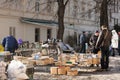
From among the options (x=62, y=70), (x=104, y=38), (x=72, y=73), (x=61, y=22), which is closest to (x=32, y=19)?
(x=61, y=22)

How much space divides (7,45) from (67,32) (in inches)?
1303

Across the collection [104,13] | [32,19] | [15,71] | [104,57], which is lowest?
→ [104,57]

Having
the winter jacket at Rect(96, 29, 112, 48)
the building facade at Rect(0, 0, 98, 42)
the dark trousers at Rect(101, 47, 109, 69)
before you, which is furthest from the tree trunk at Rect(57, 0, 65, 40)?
the winter jacket at Rect(96, 29, 112, 48)

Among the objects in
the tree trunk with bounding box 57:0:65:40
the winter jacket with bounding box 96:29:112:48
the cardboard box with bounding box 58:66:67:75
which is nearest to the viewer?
the cardboard box with bounding box 58:66:67:75

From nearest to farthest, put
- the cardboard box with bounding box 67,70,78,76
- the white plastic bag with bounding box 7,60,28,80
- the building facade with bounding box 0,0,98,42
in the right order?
the white plastic bag with bounding box 7,60,28,80 < the cardboard box with bounding box 67,70,78,76 < the building facade with bounding box 0,0,98,42

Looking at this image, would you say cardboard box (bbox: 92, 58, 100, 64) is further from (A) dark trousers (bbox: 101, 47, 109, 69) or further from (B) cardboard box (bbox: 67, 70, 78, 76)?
(B) cardboard box (bbox: 67, 70, 78, 76)

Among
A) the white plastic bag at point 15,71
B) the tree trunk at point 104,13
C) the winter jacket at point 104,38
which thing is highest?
the tree trunk at point 104,13

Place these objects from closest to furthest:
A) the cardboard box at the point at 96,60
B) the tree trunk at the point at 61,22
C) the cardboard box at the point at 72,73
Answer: the cardboard box at the point at 72,73
the cardboard box at the point at 96,60
the tree trunk at the point at 61,22

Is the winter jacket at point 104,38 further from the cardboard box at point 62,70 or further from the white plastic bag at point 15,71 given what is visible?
the white plastic bag at point 15,71

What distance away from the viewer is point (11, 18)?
39.5 metres

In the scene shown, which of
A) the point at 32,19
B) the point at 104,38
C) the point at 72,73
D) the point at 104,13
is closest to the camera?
the point at 72,73

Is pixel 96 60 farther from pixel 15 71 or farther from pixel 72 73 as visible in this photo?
pixel 15 71

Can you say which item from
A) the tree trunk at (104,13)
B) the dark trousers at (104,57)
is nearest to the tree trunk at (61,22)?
the tree trunk at (104,13)

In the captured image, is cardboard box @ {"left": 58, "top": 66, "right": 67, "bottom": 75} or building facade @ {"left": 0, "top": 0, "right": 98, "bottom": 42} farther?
building facade @ {"left": 0, "top": 0, "right": 98, "bottom": 42}
